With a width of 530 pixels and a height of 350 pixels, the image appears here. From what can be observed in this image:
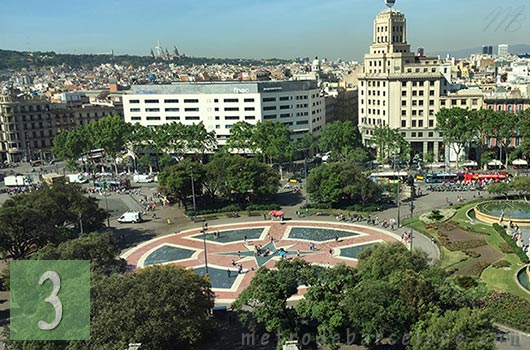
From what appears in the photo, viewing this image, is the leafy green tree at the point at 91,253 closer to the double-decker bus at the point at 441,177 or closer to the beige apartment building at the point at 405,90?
the double-decker bus at the point at 441,177

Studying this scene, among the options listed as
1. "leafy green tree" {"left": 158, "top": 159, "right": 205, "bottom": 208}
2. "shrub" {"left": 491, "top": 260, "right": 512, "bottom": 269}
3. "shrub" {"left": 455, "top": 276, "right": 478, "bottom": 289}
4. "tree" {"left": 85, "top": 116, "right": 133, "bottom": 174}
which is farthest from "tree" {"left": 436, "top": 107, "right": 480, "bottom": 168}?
"tree" {"left": 85, "top": 116, "right": 133, "bottom": 174}

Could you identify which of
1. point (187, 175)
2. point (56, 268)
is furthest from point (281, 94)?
point (56, 268)

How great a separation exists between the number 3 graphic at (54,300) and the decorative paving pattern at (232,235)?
27.6 metres

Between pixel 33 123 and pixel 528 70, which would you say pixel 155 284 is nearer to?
pixel 33 123

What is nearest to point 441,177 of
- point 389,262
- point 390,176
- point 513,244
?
point 390,176

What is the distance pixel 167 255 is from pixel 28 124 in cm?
8864

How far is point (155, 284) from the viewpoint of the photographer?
3212 centimetres

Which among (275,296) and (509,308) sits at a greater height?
(275,296)

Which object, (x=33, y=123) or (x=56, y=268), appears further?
(x=33, y=123)

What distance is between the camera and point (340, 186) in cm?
6925

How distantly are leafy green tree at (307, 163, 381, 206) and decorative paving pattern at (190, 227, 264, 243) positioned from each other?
37.0ft

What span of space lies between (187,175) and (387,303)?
153ft

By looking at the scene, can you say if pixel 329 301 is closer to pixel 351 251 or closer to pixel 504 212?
pixel 351 251

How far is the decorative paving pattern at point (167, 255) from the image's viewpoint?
5559cm
